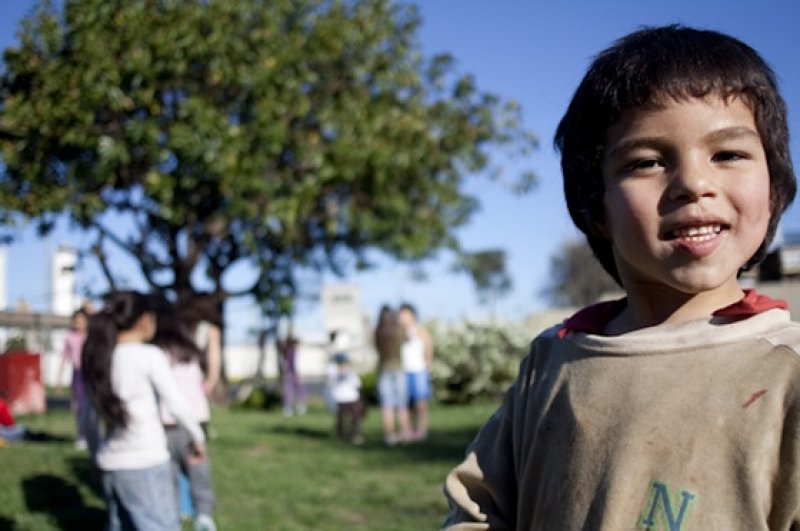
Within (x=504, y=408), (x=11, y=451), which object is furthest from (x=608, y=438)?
(x=11, y=451)

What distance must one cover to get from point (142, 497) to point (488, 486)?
134 inches

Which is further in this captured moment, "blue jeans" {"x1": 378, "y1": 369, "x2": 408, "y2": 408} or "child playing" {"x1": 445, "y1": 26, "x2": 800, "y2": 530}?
"blue jeans" {"x1": 378, "y1": 369, "x2": 408, "y2": 408}

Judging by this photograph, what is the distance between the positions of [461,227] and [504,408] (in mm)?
18916

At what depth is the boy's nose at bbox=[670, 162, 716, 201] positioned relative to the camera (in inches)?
56.4

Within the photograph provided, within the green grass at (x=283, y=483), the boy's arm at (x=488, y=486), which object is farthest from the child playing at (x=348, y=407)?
the boy's arm at (x=488, y=486)

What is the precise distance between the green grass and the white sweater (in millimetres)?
2203

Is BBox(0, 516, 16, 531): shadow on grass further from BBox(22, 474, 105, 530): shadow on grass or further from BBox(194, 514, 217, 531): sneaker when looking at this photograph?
BBox(194, 514, 217, 531): sneaker

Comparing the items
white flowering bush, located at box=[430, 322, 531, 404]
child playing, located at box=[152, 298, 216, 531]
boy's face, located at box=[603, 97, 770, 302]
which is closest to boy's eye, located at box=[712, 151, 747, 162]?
boy's face, located at box=[603, 97, 770, 302]

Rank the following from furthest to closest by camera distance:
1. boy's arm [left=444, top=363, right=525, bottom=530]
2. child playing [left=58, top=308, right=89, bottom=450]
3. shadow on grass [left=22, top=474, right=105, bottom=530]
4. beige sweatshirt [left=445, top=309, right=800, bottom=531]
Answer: child playing [left=58, top=308, right=89, bottom=450], shadow on grass [left=22, top=474, right=105, bottom=530], boy's arm [left=444, top=363, right=525, bottom=530], beige sweatshirt [left=445, top=309, right=800, bottom=531]

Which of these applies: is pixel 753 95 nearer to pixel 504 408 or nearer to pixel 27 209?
pixel 504 408

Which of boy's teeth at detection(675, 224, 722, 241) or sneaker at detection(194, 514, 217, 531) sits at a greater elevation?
boy's teeth at detection(675, 224, 722, 241)

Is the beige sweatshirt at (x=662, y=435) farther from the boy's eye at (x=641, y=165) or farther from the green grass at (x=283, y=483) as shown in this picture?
the green grass at (x=283, y=483)

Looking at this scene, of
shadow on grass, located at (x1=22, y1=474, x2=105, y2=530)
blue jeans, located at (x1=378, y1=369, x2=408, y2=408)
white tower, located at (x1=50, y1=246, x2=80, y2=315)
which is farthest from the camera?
white tower, located at (x1=50, y1=246, x2=80, y2=315)

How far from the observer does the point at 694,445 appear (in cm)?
140
